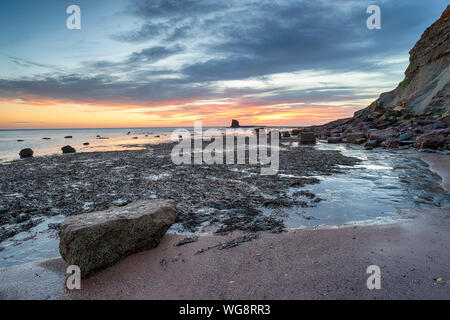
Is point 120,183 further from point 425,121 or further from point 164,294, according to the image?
point 425,121

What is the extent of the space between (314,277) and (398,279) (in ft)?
4.02

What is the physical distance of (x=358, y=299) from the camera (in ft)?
10.3

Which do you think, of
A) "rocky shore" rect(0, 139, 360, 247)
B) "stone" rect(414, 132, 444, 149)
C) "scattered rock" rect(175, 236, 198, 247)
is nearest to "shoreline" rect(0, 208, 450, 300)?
"scattered rock" rect(175, 236, 198, 247)

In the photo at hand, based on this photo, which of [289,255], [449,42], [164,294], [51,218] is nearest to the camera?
[164,294]

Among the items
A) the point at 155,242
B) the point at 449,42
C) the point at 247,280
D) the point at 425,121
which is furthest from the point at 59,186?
the point at 449,42

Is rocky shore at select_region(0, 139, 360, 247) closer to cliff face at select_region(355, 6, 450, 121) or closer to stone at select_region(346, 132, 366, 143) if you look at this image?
stone at select_region(346, 132, 366, 143)

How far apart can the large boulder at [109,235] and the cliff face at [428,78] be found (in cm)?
3557

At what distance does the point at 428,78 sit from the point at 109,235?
160 feet

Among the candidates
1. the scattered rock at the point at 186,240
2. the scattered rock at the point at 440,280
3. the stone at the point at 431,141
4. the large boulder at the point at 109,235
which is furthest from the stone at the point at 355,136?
the large boulder at the point at 109,235

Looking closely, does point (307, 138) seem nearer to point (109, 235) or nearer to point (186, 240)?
point (186, 240)

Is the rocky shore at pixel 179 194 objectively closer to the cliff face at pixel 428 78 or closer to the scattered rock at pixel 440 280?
the scattered rock at pixel 440 280

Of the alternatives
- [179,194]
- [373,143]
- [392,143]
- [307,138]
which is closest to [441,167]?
[392,143]

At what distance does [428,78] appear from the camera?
119ft

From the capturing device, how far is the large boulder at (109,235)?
393 cm
